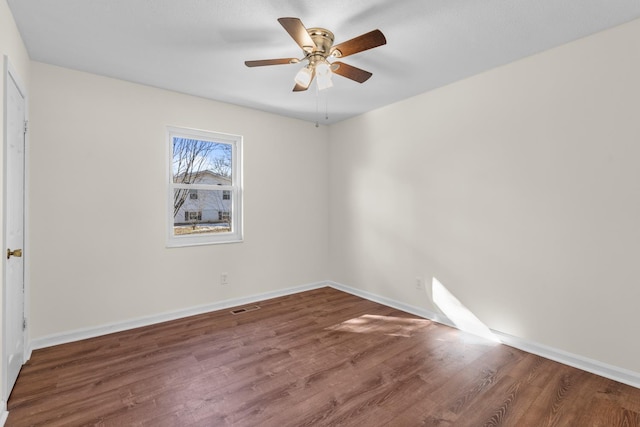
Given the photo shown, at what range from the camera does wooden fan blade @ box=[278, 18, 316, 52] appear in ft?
5.53

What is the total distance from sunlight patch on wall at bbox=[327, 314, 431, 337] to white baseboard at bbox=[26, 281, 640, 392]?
255 mm

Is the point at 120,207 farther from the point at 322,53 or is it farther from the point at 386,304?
the point at 386,304

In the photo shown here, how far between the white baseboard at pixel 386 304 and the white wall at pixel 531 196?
6 cm

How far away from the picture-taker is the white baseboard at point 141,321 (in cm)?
274

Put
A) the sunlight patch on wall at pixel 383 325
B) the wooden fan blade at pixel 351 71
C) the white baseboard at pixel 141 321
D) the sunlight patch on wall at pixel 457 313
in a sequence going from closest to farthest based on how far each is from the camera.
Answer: the wooden fan blade at pixel 351 71 < the white baseboard at pixel 141 321 < the sunlight patch on wall at pixel 457 313 < the sunlight patch on wall at pixel 383 325

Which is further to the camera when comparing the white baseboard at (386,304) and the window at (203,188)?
the window at (203,188)

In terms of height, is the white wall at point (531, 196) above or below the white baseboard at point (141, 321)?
above

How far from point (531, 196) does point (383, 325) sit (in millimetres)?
1861

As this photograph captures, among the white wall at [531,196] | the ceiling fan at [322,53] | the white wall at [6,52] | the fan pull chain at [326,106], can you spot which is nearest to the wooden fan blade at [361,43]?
the ceiling fan at [322,53]

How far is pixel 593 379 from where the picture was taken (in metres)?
2.23

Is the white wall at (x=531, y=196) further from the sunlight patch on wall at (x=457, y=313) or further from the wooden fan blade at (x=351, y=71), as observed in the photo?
the wooden fan blade at (x=351, y=71)

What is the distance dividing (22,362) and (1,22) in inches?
94.6

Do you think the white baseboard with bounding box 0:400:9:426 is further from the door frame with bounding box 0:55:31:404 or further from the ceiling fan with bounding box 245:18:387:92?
the ceiling fan with bounding box 245:18:387:92

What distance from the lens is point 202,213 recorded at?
377 centimetres
